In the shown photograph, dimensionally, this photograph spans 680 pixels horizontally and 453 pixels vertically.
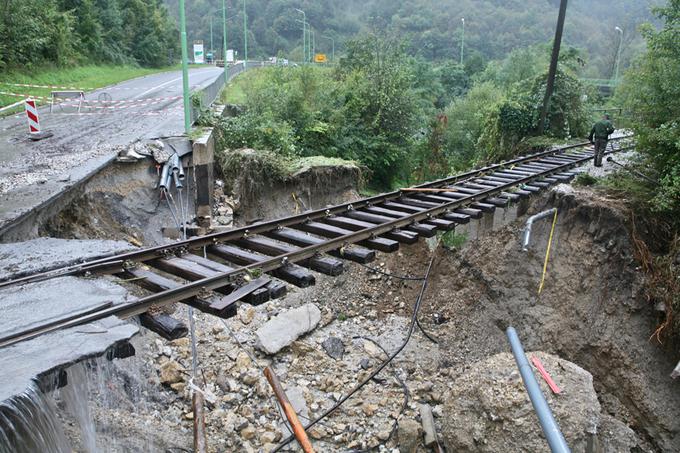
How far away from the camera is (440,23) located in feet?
285

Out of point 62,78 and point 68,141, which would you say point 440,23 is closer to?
point 62,78

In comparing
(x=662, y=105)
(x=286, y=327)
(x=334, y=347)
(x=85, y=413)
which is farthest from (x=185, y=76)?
(x=662, y=105)

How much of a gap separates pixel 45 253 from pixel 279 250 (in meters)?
2.82

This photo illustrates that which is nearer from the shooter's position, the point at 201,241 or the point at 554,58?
the point at 201,241

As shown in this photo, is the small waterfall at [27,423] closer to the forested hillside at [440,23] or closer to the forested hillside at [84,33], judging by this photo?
the forested hillside at [84,33]

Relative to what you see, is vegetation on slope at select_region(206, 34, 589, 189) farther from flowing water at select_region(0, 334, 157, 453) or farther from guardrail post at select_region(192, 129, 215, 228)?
flowing water at select_region(0, 334, 157, 453)

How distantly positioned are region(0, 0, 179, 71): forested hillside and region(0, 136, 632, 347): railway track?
2272 cm

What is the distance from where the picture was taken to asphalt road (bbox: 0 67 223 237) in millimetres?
8477

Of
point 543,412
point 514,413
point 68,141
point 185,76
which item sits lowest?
point 514,413

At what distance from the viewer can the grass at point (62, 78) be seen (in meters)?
21.5

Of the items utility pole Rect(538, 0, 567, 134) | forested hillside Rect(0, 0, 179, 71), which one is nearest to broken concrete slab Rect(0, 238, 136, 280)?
utility pole Rect(538, 0, 567, 134)

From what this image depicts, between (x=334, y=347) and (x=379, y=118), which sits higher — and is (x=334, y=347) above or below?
below

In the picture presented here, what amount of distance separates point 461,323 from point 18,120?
14909mm

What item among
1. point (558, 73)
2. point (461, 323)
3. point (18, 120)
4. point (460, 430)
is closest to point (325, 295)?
point (461, 323)
